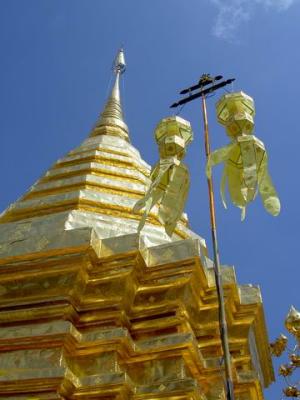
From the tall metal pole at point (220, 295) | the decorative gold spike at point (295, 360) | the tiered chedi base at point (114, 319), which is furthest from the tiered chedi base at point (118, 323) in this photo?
the tall metal pole at point (220, 295)

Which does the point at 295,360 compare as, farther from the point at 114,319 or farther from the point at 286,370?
the point at 114,319

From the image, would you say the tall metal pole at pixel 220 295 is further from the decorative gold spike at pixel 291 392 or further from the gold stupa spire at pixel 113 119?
the gold stupa spire at pixel 113 119

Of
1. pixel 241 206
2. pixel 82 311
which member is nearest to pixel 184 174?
pixel 241 206

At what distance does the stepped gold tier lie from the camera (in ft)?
16.5

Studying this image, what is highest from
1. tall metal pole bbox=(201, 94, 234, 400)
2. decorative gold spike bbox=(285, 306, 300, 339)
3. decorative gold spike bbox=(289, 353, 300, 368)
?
decorative gold spike bbox=(285, 306, 300, 339)

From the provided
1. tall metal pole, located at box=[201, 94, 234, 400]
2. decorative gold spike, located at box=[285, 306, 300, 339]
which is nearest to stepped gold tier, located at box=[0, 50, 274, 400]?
decorative gold spike, located at box=[285, 306, 300, 339]

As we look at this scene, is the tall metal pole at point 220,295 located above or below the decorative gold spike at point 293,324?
below

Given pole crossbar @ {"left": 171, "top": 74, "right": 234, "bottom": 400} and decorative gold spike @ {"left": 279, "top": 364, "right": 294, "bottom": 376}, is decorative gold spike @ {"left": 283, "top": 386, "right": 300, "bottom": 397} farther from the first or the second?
pole crossbar @ {"left": 171, "top": 74, "right": 234, "bottom": 400}

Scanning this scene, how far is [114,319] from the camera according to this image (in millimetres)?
5527

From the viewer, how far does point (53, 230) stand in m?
6.38

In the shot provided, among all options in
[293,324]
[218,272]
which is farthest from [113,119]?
[218,272]

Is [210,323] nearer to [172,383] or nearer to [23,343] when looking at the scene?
[172,383]

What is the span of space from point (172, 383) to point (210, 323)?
110cm

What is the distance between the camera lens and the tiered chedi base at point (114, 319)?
504 centimetres
